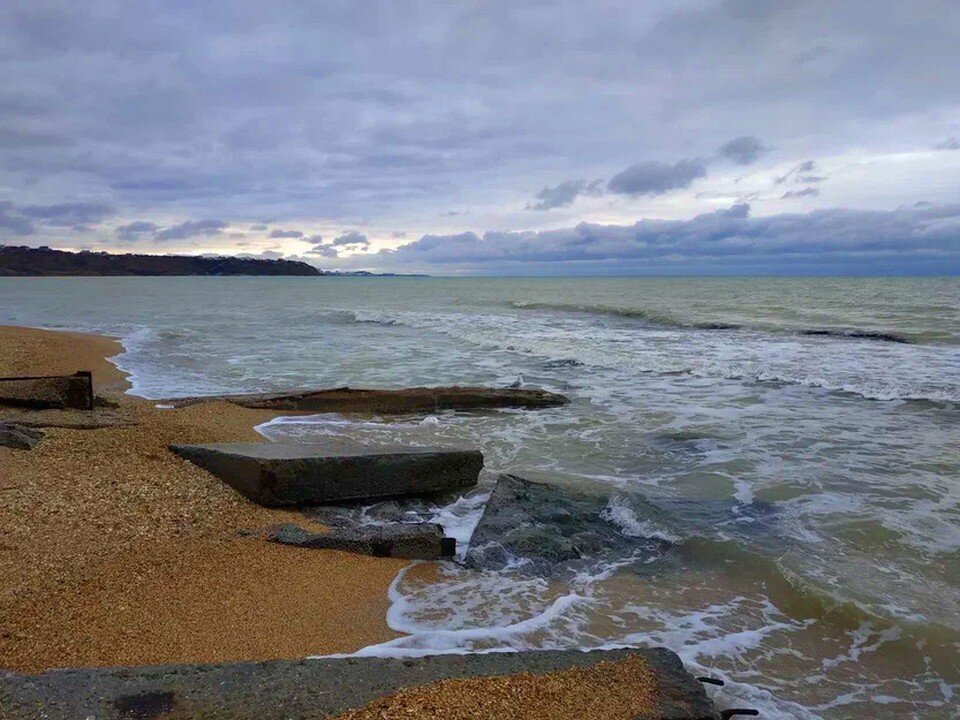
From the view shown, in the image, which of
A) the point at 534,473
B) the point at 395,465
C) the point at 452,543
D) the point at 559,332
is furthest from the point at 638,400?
the point at 559,332

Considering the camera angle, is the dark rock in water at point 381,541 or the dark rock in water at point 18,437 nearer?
the dark rock in water at point 381,541

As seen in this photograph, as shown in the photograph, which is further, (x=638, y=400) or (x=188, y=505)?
(x=638, y=400)

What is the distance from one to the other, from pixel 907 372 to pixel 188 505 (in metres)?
15.6

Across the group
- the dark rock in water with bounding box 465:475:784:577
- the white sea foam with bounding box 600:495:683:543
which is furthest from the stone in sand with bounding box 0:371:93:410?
the white sea foam with bounding box 600:495:683:543

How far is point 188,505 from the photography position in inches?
227

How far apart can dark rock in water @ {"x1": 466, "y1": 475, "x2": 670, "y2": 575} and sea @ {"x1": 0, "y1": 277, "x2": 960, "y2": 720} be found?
0.29ft

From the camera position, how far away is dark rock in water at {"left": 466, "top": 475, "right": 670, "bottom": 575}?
18.0 ft

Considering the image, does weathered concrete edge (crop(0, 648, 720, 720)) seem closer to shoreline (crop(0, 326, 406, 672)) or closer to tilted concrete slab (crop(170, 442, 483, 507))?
shoreline (crop(0, 326, 406, 672))

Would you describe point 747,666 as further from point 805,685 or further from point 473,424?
point 473,424

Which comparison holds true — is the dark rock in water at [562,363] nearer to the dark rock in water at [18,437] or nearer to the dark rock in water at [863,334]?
the dark rock in water at [18,437]

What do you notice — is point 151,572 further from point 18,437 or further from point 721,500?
point 721,500

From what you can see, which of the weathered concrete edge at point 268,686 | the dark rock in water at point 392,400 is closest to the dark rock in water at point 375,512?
the weathered concrete edge at point 268,686

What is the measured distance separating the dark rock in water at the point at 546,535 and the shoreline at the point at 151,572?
806mm

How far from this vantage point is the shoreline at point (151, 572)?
146 inches
